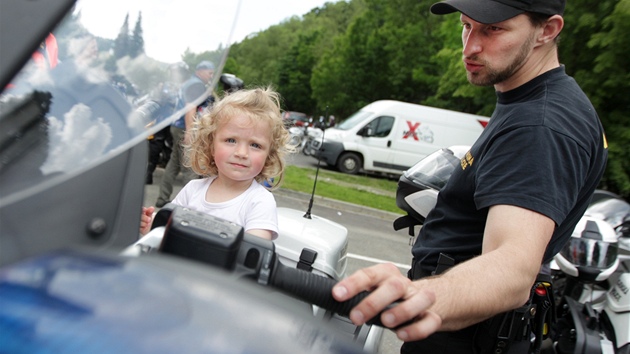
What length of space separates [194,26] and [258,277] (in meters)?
0.49

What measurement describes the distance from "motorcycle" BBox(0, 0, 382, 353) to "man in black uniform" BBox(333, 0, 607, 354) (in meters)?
0.24

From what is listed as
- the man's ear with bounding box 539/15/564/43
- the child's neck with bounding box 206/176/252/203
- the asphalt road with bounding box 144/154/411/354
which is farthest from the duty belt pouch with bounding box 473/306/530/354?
the asphalt road with bounding box 144/154/411/354

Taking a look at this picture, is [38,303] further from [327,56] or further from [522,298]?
[327,56]

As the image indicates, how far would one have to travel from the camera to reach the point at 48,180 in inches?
33.8

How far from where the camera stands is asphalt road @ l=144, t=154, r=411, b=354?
668cm

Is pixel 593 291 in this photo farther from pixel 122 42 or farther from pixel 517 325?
pixel 122 42

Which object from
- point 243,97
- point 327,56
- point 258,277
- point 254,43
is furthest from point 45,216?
point 254,43

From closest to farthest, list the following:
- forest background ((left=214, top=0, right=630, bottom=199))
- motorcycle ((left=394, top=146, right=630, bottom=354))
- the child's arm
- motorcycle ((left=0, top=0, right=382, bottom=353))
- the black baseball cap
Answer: motorcycle ((left=0, top=0, right=382, bottom=353)) → the black baseball cap → the child's arm → motorcycle ((left=394, top=146, right=630, bottom=354)) → forest background ((left=214, top=0, right=630, bottom=199))

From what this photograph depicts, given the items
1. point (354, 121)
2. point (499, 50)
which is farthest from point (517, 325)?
point (354, 121)

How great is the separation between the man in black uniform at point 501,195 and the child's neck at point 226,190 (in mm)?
704

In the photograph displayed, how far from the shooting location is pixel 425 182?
2.22 meters

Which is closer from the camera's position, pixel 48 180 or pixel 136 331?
pixel 136 331

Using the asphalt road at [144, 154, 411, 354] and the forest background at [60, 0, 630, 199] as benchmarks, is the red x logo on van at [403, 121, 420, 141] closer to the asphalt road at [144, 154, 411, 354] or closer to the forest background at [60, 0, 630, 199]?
the forest background at [60, 0, 630, 199]

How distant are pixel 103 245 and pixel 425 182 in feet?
4.77
